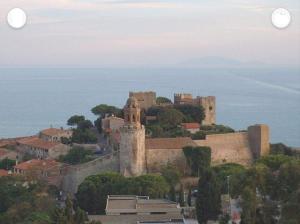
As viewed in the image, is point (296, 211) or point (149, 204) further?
point (149, 204)

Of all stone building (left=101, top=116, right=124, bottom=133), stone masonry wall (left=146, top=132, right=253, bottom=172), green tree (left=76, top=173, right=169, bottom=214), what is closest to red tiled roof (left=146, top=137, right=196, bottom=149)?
stone masonry wall (left=146, top=132, right=253, bottom=172)

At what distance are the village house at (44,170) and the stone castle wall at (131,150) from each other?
309 cm

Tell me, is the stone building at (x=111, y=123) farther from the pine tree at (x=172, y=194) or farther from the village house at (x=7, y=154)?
the pine tree at (x=172, y=194)

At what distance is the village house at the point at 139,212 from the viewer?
20.7 meters

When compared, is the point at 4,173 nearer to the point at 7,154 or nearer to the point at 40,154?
the point at 40,154

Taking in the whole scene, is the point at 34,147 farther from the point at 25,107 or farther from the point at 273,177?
the point at 25,107

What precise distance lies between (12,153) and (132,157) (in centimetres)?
1020

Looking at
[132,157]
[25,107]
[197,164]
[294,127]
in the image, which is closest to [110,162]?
[132,157]

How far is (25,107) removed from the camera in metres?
93.0

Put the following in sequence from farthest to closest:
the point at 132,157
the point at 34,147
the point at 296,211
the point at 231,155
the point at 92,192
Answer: the point at 34,147 → the point at 231,155 → the point at 132,157 → the point at 92,192 → the point at 296,211

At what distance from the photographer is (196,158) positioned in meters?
28.2

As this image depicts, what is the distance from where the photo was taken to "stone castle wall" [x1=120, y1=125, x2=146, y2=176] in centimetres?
2731

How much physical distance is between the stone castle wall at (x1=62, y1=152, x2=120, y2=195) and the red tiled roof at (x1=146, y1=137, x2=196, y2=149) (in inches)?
58.0

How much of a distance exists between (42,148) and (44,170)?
5.00m
